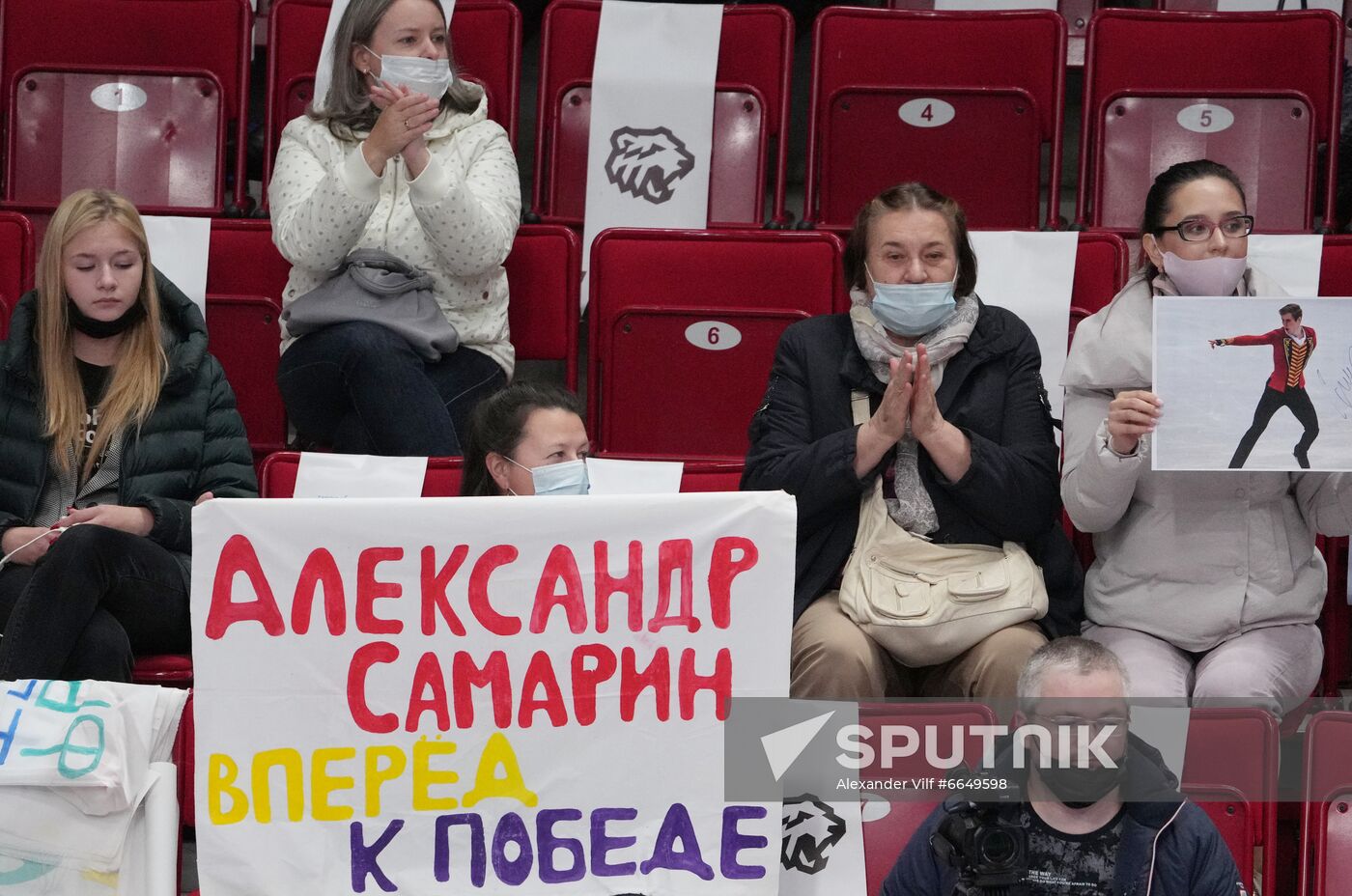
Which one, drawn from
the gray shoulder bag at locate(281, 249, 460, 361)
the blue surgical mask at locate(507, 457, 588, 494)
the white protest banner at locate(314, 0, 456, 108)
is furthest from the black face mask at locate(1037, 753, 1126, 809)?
the white protest banner at locate(314, 0, 456, 108)

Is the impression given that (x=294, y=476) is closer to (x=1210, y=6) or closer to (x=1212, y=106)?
(x=1212, y=106)

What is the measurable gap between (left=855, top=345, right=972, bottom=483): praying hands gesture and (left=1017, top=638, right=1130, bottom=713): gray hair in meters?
Answer: 0.68

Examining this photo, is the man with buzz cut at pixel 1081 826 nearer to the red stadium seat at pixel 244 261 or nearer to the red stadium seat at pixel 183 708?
the red stadium seat at pixel 183 708

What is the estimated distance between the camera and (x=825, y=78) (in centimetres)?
516

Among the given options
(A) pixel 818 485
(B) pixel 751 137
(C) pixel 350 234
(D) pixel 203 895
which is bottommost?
(D) pixel 203 895

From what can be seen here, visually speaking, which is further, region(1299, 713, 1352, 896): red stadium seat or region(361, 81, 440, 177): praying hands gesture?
region(361, 81, 440, 177): praying hands gesture

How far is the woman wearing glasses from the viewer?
134 inches

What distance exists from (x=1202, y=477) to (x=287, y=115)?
112 inches

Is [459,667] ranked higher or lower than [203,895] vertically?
higher

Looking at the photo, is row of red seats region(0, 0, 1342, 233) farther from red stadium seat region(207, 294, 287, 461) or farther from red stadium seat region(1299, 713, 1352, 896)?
red stadium seat region(1299, 713, 1352, 896)

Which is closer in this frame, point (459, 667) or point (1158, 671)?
point (459, 667)

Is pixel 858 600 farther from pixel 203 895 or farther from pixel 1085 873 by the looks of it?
pixel 203 895

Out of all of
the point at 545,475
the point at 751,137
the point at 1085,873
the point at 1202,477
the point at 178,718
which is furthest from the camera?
the point at 751,137

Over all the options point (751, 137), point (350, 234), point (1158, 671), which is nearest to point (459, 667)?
point (1158, 671)
